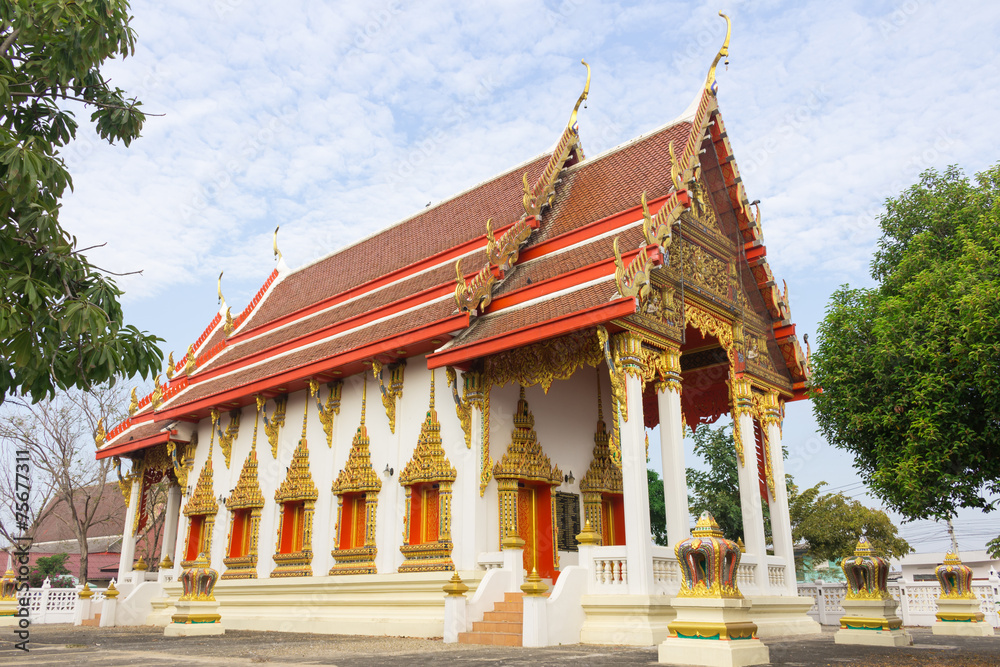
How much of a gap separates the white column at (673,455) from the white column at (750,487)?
7.02 ft

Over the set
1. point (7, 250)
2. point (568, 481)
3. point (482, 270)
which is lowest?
point (568, 481)

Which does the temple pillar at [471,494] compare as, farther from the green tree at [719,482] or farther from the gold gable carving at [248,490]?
the green tree at [719,482]

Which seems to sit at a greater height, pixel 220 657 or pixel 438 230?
pixel 438 230

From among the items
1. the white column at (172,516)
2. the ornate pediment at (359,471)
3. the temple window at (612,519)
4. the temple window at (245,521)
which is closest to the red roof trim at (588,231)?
the ornate pediment at (359,471)

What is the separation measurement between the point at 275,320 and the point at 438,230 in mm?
4603

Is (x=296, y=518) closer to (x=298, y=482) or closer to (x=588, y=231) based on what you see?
(x=298, y=482)

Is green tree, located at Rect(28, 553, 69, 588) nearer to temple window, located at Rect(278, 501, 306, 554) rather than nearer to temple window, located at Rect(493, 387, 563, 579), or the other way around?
temple window, located at Rect(278, 501, 306, 554)

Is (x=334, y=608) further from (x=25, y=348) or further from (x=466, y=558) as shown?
(x=25, y=348)

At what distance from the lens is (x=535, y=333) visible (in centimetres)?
926

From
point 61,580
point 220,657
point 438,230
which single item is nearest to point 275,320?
point 438,230

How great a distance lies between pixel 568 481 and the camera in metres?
11.5

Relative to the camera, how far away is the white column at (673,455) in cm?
923

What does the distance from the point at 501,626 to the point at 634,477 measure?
2350 millimetres

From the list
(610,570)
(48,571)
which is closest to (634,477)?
(610,570)
